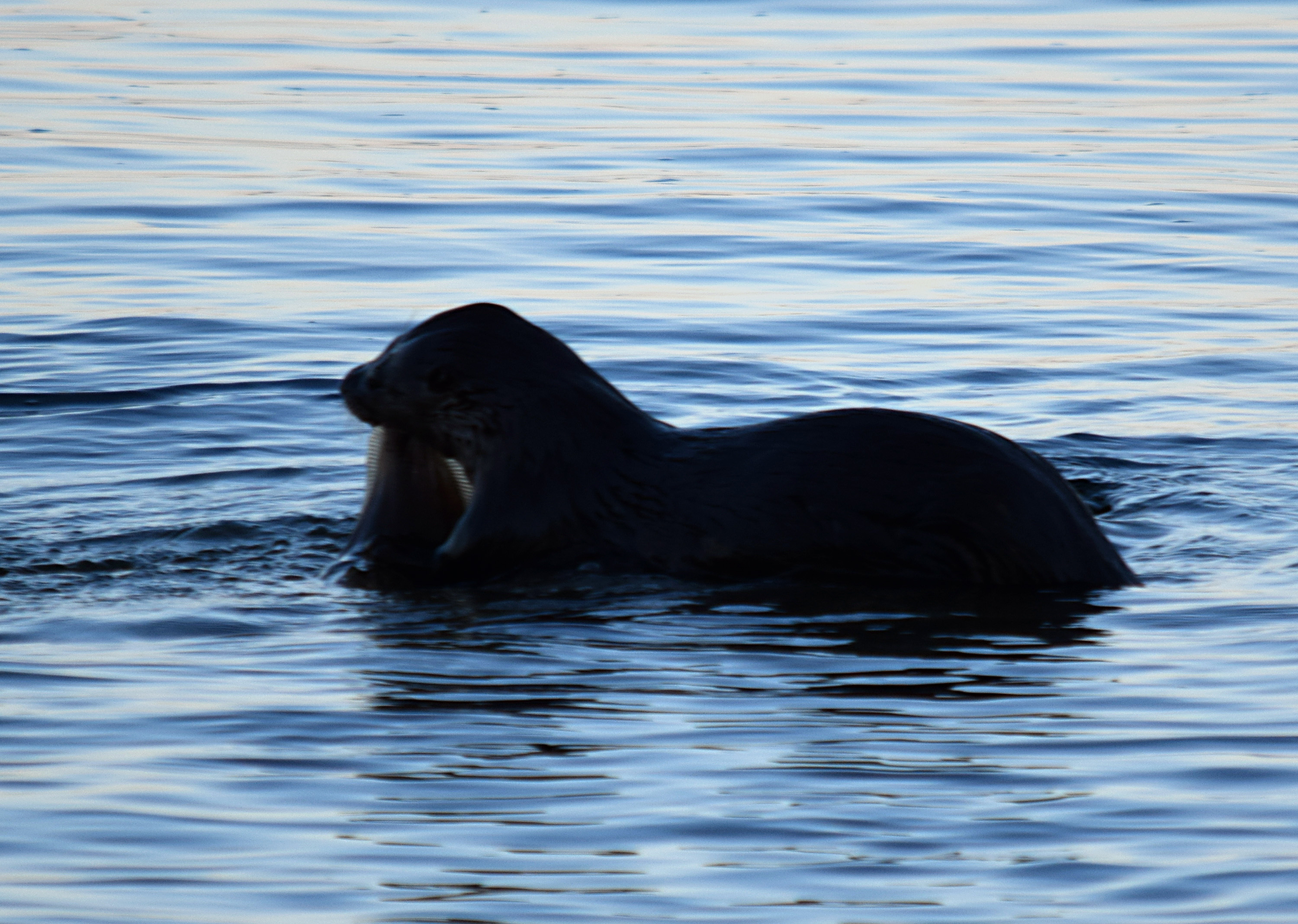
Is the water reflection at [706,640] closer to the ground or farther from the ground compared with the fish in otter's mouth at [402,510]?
closer to the ground

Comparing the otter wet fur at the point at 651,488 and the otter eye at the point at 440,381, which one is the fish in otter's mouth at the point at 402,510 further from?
the otter eye at the point at 440,381

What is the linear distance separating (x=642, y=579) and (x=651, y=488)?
0.28m

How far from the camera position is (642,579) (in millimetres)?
6520

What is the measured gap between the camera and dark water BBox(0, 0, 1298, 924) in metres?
4.12

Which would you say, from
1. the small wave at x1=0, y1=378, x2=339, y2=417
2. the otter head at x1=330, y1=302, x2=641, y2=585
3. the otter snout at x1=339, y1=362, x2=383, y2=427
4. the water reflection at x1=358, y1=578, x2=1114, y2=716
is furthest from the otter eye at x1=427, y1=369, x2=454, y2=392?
the small wave at x1=0, y1=378, x2=339, y2=417

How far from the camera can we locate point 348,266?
44.4 feet

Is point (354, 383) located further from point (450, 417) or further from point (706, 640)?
point (706, 640)

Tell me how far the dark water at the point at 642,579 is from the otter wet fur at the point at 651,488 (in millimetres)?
147

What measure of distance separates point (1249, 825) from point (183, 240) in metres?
11.1

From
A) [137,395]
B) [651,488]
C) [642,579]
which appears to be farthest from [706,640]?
[137,395]

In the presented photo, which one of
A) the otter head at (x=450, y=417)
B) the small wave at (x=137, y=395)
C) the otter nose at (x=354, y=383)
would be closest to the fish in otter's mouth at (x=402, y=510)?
the otter head at (x=450, y=417)

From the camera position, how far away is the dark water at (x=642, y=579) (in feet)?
13.5

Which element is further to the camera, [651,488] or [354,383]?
[354,383]

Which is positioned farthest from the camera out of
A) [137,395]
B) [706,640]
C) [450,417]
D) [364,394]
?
[137,395]
